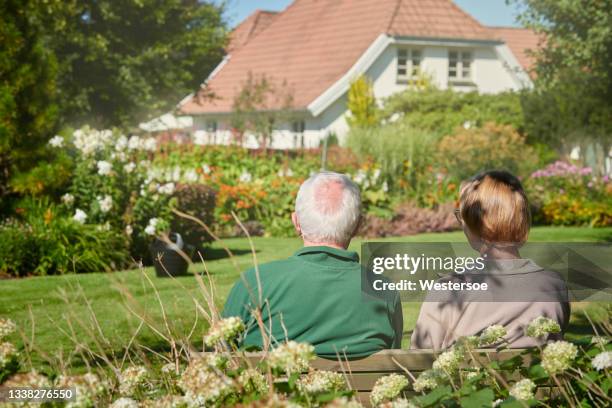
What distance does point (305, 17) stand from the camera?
3828 centimetres

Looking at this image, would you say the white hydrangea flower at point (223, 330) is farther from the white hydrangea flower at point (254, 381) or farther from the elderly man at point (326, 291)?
the elderly man at point (326, 291)

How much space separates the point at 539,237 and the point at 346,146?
6144 millimetres

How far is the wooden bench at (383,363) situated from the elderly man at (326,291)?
0.33 m

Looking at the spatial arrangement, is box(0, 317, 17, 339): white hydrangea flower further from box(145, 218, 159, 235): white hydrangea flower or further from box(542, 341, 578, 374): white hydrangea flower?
box(145, 218, 159, 235): white hydrangea flower

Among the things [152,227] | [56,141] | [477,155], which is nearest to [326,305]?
[152,227]

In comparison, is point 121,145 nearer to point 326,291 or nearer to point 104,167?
point 104,167

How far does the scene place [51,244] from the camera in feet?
34.4

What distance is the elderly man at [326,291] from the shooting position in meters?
3.07

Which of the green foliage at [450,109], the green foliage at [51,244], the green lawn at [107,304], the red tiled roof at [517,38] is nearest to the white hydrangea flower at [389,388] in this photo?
the green lawn at [107,304]

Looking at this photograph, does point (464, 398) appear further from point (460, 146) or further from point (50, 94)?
point (460, 146)

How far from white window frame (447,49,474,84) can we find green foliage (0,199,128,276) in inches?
974

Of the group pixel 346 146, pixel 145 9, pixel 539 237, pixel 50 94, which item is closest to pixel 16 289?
pixel 50 94

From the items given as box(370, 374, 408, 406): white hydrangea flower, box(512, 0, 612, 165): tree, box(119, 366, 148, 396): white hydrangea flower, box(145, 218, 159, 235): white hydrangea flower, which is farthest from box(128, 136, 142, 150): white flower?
box(512, 0, 612, 165): tree

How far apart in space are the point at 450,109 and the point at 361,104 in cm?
291
